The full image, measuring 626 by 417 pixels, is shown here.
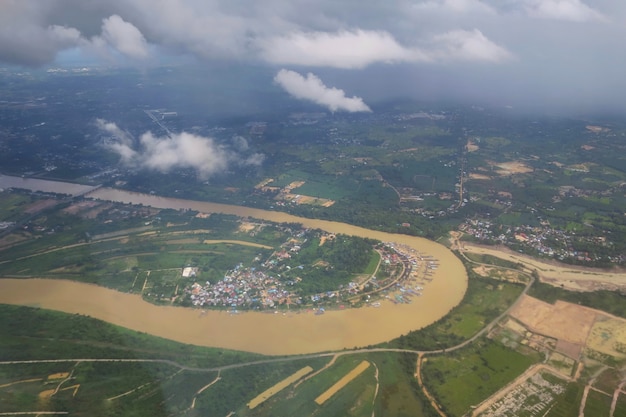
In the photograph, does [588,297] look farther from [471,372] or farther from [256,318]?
[256,318]

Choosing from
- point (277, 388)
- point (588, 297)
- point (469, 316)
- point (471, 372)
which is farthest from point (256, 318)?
point (588, 297)

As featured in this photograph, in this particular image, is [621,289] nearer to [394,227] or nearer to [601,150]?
[394,227]

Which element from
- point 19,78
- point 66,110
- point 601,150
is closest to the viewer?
point 601,150

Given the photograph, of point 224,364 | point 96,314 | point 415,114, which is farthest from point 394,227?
point 415,114

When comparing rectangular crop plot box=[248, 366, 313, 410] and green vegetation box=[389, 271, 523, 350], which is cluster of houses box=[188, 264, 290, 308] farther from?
green vegetation box=[389, 271, 523, 350]

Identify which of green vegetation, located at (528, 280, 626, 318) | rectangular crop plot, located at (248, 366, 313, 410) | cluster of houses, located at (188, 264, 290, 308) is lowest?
rectangular crop plot, located at (248, 366, 313, 410)

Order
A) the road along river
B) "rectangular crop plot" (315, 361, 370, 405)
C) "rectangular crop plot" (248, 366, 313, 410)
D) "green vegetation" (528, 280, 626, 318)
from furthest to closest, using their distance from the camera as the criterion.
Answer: "green vegetation" (528, 280, 626, 318)
the road along river
"rectangular crop plot" (315, 361, 370, 405)
"rectangular crop plot" (248, 366, 313, 410)

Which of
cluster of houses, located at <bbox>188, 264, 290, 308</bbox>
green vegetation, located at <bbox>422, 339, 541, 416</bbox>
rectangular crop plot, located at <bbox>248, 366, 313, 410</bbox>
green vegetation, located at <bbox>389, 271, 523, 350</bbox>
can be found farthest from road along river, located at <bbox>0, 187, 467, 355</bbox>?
green vegetation, located at <bbox>422, 339, 541, 416</bbox>
